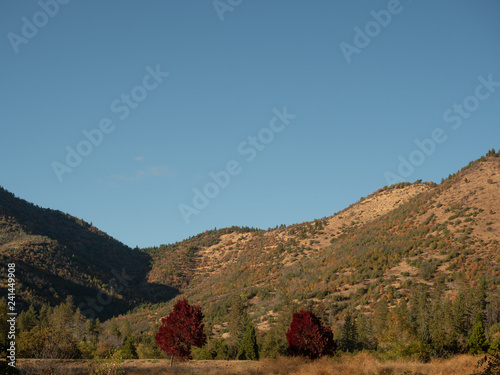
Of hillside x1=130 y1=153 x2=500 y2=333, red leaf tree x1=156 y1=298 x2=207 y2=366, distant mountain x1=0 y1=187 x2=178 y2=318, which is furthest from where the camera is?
distant mountain x1=0 y1=187 x2=178 y2=318

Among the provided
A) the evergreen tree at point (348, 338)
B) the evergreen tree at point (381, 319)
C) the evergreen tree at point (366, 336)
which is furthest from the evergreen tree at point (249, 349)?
the evergreen tree at point (381, 319)

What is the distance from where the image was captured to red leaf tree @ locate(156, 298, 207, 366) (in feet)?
105

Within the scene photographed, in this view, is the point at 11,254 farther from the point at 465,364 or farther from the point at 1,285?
the point at 465,364

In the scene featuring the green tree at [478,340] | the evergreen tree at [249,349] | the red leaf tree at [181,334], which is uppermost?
the red leaf tree at [181,334]

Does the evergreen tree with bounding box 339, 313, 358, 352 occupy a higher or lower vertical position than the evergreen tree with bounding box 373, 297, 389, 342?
lower

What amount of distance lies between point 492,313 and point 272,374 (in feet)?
127

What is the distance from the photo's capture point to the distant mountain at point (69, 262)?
99.1 meters

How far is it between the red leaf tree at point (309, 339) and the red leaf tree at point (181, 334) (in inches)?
324

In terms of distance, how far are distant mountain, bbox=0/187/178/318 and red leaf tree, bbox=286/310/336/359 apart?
230ft

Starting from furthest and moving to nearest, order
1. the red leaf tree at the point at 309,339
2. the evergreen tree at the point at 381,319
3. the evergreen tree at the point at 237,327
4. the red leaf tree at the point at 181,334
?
the evergreen tree at the point at 237,327, the evergreen tree at the point at 381,319, the red leaf tree at the point at 309,339, the red leaf tree at the point at 181,334

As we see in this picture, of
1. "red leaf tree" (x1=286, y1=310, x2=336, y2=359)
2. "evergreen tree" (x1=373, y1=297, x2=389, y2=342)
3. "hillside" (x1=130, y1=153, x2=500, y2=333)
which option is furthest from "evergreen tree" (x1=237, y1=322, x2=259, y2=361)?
"hillside" (x1=130, y1=153, x2=500, y2=333)

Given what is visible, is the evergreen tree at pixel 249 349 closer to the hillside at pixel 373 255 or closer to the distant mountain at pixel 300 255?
the hillside at pixel 373 255

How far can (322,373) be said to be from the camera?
26.6 meters

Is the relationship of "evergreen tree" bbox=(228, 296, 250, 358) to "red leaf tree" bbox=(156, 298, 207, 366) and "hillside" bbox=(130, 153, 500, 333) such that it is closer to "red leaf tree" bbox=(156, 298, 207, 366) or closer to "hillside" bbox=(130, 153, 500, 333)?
"hillside" bbox=(130, 153, 500, 333)
